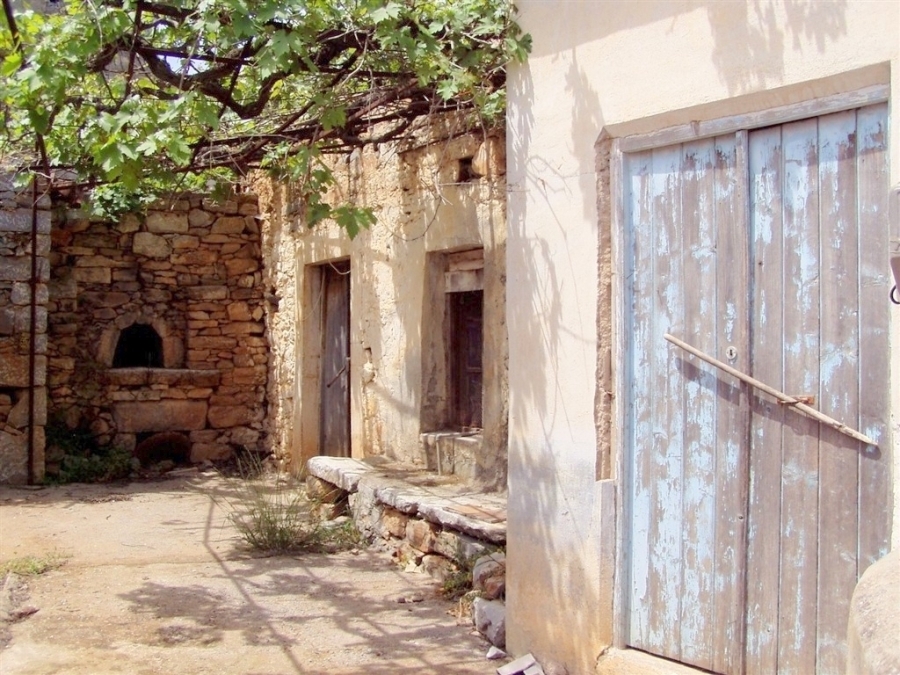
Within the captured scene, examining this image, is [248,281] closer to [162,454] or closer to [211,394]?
[211,394]

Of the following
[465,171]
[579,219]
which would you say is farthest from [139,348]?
[579,219]

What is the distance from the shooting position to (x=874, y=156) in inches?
114

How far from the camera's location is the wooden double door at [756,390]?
2.92m

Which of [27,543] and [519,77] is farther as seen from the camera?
[27,543]

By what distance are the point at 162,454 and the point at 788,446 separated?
27.0 feet

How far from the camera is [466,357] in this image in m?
6.80

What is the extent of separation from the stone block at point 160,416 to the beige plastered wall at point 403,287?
144 cm

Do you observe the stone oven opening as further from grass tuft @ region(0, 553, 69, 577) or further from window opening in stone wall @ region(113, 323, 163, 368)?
grass tuft @ region(0, 553, 69, 577)

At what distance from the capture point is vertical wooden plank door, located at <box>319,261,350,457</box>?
8641 mm

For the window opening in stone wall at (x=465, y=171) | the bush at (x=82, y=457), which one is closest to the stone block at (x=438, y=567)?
the window opening in stone wall at (x=465, y=171)

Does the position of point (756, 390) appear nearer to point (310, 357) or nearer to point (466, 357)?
point (466, 357)

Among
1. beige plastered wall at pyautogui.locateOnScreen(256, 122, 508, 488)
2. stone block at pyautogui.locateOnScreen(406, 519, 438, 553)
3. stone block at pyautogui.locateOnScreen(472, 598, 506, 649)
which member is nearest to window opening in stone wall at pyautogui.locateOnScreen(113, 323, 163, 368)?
beige plastered wall at pyautogui.locateOnScreen(256, 122, 508, 488)

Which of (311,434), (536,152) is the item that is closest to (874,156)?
(536,152)

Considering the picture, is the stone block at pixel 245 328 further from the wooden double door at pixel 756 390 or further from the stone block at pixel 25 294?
the wooden double door at pixel 756 390
